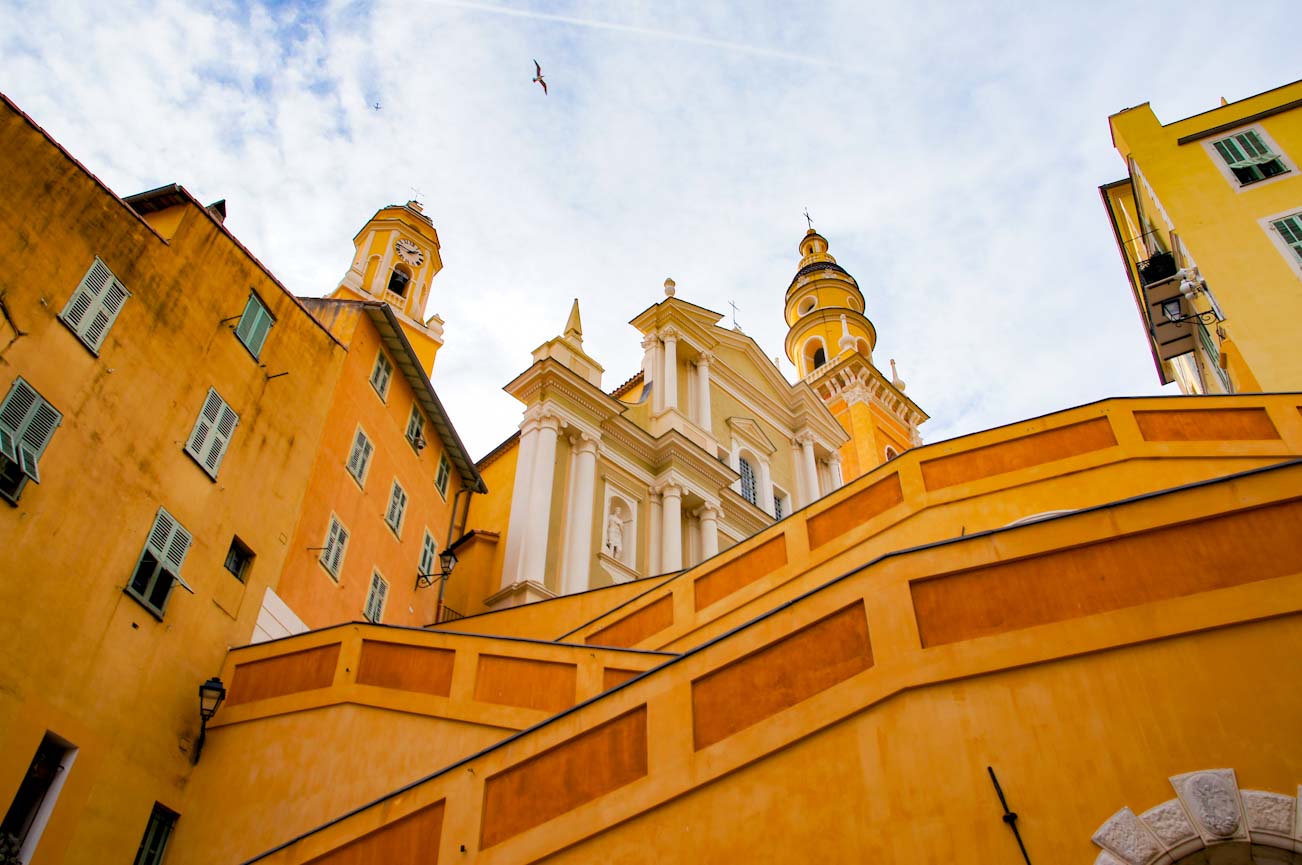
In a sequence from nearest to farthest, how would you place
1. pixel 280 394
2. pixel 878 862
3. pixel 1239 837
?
pixel 1239 837 → pixel 878 862 → pixel 280 394

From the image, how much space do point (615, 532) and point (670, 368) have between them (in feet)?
22.2

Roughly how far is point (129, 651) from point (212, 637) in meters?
1.72

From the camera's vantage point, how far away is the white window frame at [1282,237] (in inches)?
745

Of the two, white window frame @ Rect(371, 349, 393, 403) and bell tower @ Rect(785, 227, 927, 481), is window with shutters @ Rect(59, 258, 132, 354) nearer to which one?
white window frame @ Rect(371, 349, 393, 403)

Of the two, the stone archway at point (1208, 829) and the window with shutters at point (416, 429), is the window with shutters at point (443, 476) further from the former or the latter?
the stone archway at point (1208, 829)

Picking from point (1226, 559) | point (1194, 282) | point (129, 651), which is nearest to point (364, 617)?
point (129, 651)

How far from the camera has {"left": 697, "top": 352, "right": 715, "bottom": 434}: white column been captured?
32562mm

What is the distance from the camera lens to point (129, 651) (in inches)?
523

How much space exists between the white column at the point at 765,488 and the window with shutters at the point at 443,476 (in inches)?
450

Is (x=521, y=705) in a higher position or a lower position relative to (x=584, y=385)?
lower

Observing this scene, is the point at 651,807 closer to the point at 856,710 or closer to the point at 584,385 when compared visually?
the point at 856,710

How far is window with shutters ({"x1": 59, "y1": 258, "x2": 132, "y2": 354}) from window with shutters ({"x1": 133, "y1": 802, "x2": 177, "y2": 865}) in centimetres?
617

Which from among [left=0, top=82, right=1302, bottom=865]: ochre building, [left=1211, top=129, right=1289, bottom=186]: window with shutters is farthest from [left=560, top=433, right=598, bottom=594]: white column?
[left=1211, top=129, right=1289, bottom=186]: window with shutters

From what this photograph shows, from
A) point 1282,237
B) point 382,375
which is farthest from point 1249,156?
point 382,375
